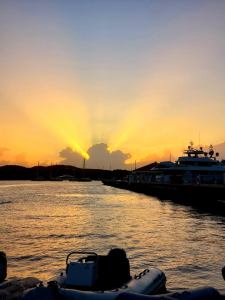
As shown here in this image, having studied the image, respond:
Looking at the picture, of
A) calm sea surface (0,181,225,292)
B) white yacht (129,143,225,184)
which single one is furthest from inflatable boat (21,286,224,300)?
white yacht (129,143,225,184)

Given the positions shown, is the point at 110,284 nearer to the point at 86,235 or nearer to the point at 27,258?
the point at 27,258

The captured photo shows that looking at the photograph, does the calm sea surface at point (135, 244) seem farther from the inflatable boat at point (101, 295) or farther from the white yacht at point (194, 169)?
the white yacht at point (194, 169)

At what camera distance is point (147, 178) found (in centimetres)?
12412

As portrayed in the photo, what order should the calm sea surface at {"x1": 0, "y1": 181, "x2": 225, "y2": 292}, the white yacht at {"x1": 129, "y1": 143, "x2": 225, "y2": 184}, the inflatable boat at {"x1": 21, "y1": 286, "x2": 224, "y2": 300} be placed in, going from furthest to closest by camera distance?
the white yacht at {"x1": 129, "y1": 143, "x2": 225, "y2": 184} < the calm sea surface at {"x1": 0, "y1": 181, "x2": 225, "y2": 292} < the inflatable boat at {"x1": 21, "y1": 286, "x2": 224, "y2": 300}

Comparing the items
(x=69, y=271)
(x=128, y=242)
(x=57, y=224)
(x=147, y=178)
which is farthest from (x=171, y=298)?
(x=147, y=178)

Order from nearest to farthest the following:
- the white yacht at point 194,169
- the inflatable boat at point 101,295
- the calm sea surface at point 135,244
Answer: the inflatable boat at point 101,295, the calm sea surface at point 135,244, the white yacht at point 194,169

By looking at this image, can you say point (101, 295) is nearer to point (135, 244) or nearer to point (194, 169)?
point (135, 244)

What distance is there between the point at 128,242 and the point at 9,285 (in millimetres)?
15479

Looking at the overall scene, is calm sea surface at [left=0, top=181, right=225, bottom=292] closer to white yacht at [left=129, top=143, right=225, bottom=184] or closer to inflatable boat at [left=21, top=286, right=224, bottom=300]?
inflatable boat at [left=21, top=286, right=224, bottom=300]

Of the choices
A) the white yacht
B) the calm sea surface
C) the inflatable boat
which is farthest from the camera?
the white yacht

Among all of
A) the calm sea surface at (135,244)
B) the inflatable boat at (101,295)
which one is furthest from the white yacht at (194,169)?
the inflatable boat at (101,295)

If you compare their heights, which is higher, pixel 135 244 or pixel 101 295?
pixel 101 295

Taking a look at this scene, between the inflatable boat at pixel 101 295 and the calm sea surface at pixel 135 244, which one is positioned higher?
the inflatable boat at pixel 101 295

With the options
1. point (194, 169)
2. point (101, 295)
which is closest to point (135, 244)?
point (101, 295)
